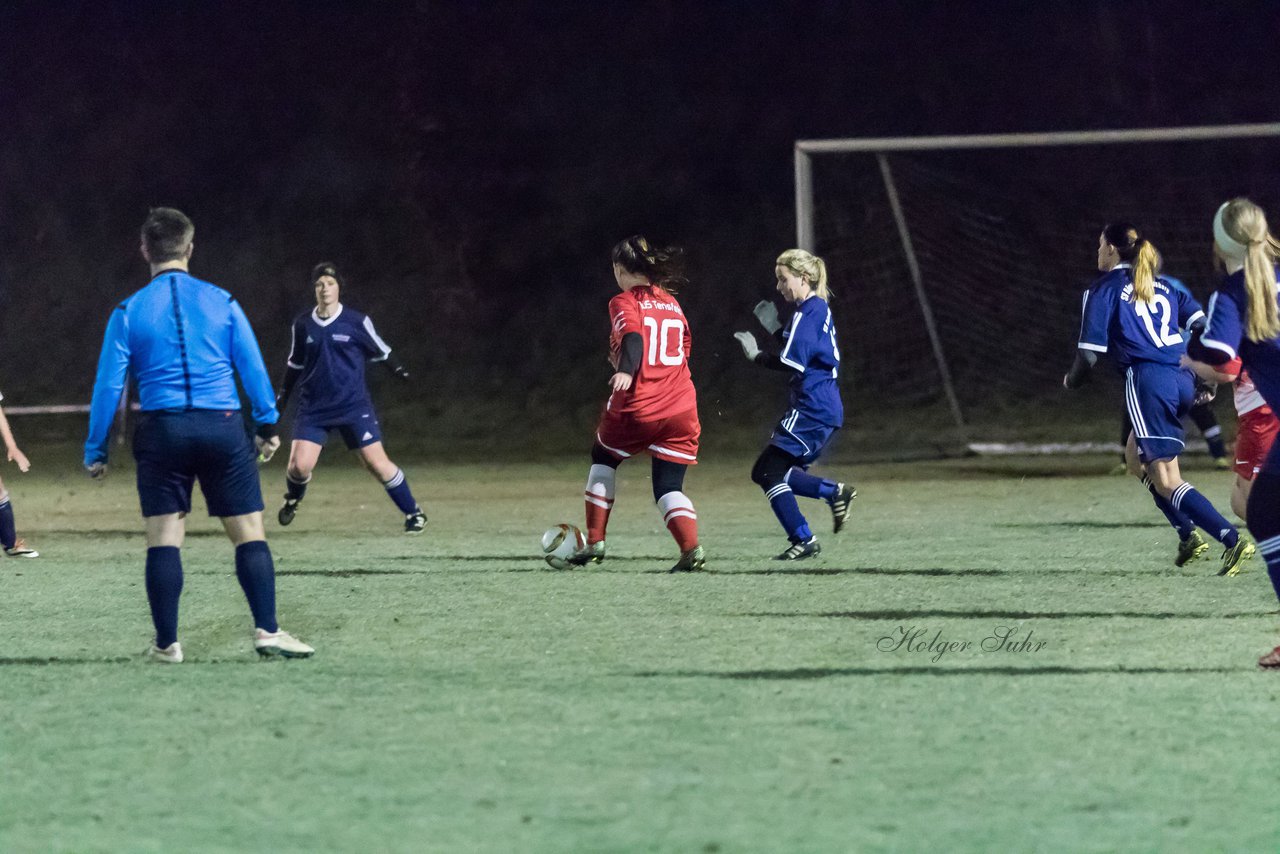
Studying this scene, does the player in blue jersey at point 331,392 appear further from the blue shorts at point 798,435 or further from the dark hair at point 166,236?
the dark hair at point 166,236

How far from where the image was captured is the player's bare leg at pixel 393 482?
35.3 feet

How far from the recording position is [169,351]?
18.9ft

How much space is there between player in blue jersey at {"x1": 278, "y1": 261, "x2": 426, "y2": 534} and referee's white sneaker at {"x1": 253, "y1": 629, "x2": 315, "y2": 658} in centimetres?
473

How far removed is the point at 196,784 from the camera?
424cm

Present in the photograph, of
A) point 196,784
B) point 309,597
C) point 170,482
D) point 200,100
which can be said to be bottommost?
point 309,597

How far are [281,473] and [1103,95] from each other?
45.6 ft

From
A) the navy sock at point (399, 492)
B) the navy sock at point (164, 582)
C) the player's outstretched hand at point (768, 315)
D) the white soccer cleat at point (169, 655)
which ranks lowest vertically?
the navy sock at point (399, 492)

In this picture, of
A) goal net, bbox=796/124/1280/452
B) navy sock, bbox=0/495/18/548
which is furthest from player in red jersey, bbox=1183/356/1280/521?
goal net, bbox=796/124/1280/452

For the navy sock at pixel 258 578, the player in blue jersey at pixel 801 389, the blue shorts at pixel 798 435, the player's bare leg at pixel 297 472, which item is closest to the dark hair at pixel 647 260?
the player in blue jersey at pixel 801 389

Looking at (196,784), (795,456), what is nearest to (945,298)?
(795,456)

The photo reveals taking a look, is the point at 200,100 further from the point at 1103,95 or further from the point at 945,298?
the point at 1103,95

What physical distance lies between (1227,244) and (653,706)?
235cm

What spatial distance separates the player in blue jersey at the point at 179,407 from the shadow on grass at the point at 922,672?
58.0 inches

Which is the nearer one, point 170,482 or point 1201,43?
point 170,482
